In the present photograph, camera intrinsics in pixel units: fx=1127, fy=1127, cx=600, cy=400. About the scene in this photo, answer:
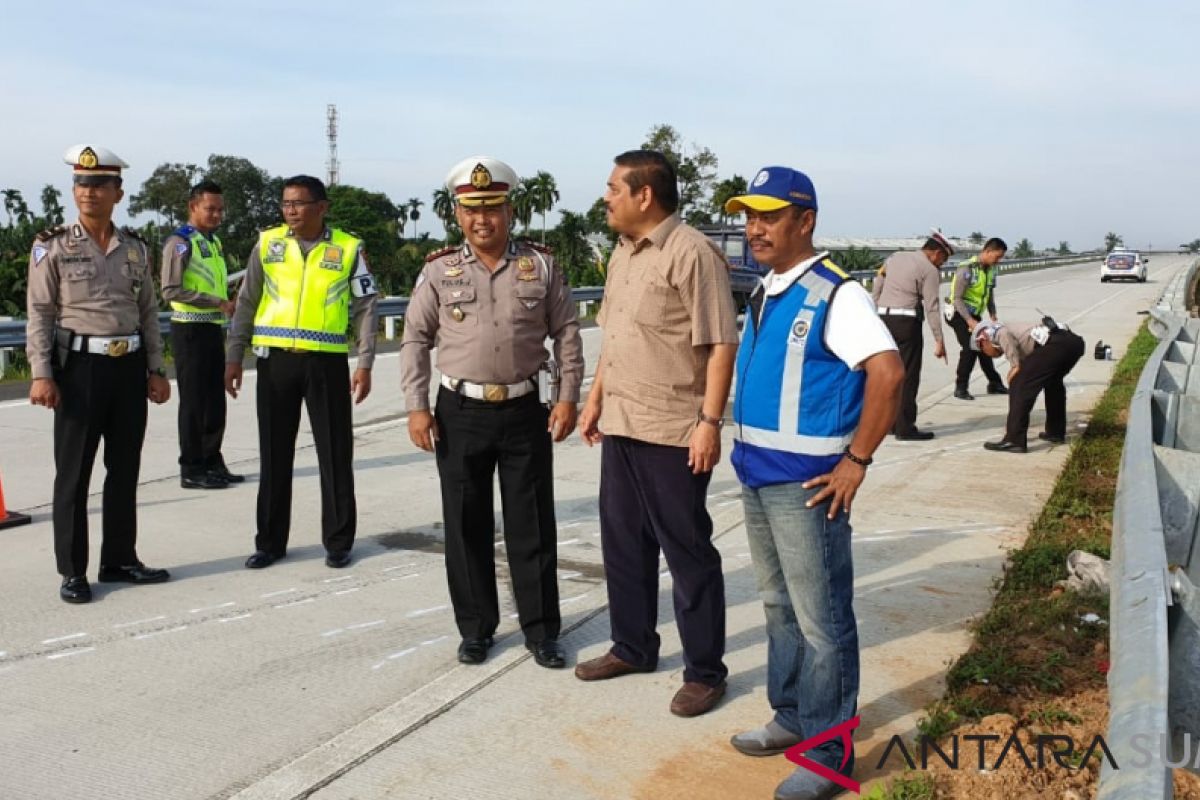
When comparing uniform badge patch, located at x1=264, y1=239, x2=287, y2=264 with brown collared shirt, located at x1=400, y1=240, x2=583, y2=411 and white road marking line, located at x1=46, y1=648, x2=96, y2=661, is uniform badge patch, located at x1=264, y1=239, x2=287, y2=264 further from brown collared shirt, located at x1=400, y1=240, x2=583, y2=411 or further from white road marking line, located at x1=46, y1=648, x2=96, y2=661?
white road marking line, located at x1=46, y1=648, x2=96, y2=661

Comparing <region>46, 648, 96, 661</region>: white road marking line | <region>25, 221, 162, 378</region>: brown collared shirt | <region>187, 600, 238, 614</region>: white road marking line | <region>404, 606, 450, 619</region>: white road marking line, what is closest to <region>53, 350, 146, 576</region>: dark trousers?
<region>25, 221, 162, 378</region>: brown collared shirt

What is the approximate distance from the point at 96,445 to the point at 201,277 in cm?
235

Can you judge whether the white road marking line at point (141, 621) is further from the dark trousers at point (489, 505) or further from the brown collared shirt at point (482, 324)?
the brown collared shirt at point (482, 324)

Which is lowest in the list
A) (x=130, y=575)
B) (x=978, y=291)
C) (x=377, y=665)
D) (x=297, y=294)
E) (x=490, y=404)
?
(x=377, y=665)

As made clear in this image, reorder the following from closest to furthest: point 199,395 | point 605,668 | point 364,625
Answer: point 605,668 → point 364,625 → point 199,395

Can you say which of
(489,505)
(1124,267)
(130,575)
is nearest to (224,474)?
(130,575)

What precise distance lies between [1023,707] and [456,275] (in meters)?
2.65

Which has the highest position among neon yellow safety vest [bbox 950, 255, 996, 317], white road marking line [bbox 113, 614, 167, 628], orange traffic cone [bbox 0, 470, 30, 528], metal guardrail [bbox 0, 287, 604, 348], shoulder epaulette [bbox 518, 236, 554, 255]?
shoulder epaulette [bbox 518, 236, 554, 255]

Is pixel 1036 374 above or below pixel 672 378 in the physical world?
below

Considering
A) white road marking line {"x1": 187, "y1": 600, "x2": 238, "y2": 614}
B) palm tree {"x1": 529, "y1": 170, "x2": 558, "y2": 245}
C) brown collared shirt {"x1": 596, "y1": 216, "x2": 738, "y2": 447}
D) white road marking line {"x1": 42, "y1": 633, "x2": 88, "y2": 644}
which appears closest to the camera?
brown collared shirt {"x1": 596, "y1": 216, "x2": 738, "y2": 447}

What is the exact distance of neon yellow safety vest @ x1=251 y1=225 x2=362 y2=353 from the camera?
579cm

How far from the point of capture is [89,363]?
5.29m

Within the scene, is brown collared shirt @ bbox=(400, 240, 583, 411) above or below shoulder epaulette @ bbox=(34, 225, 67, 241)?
below

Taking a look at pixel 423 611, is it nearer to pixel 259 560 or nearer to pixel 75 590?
pixel 259 560
